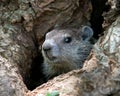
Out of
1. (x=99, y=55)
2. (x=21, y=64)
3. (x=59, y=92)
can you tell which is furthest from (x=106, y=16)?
(x=21, y=64)

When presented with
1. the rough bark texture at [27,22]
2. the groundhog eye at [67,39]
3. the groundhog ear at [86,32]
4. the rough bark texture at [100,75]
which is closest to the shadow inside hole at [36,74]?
the rough bark texture at [27,22]

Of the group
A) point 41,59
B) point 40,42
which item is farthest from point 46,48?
point 41,59

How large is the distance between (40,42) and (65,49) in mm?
562

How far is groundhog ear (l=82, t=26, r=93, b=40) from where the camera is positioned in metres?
5.29

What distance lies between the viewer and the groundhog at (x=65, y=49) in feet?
15.7

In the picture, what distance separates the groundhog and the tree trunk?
22 cm

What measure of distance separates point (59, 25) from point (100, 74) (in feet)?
5.82

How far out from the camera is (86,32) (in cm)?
530

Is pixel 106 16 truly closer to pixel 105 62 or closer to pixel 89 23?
pixel 105 62

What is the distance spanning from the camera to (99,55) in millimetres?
3812

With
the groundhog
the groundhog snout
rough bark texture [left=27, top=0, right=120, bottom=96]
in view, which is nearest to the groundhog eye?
the groundhog

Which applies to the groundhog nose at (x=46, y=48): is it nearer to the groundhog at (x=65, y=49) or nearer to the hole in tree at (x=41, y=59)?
the groundhog at (x=65, y=49)

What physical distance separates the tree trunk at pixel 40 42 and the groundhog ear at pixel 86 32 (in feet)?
0.77

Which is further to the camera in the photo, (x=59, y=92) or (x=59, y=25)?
(x=59, y=25)
